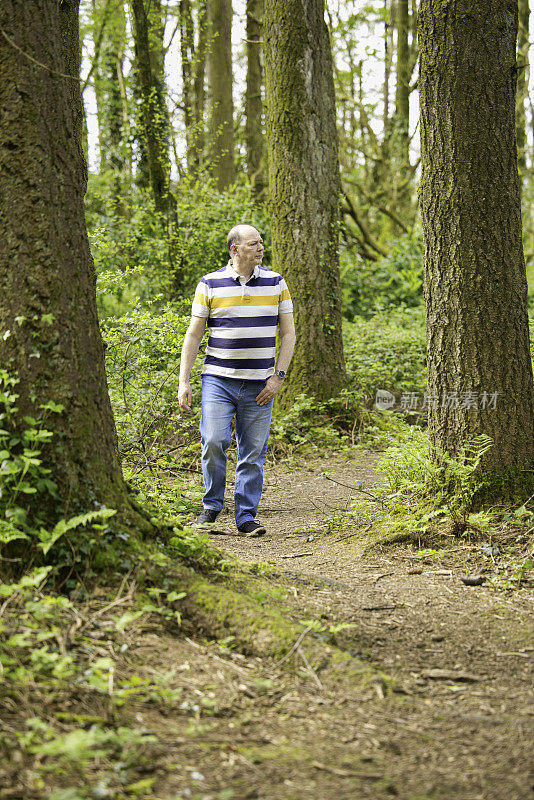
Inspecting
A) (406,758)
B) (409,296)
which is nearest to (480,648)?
(406,758)

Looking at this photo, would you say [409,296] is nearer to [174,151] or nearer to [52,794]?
[174,151]

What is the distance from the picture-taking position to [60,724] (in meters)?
2.45

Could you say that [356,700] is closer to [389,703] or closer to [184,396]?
[389,703]

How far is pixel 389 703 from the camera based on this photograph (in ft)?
9.62

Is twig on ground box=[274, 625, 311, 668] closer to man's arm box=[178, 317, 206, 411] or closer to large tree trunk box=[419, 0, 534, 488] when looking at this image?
large tree trunk box=[419, 0, 534, 488]

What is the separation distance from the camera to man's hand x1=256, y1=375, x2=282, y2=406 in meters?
5.85

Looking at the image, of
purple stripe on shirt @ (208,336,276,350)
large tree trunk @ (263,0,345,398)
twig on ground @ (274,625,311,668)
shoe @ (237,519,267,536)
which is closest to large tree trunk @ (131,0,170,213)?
large tree trunk @ (263,0,345,398)

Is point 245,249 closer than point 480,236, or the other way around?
point 480,236

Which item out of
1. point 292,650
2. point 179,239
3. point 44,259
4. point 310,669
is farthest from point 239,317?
point 179,239

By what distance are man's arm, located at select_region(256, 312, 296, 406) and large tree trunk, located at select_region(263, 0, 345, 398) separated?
384 cm

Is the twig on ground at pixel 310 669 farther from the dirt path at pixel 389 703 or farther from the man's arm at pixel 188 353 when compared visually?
the man's arm at pixel 188 353

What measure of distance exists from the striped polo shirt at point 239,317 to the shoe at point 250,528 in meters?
1.17

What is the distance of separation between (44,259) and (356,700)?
2.32 m

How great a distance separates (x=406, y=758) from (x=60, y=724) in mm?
1151
